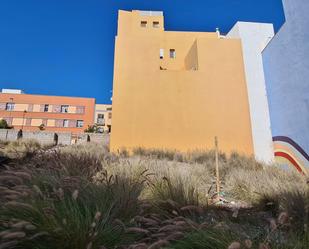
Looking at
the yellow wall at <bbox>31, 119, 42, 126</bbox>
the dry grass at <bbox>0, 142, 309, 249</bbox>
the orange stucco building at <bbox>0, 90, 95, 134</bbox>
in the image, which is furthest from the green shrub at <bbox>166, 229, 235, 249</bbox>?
the yellow wall at <bbox>31, 119, 42, 126</bbox>

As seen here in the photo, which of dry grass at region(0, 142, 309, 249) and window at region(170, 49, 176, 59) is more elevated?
window at region(170, 49, 176, 59)

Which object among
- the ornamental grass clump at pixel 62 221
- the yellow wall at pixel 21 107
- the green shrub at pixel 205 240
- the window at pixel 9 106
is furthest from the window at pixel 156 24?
the window at pixel 9 106

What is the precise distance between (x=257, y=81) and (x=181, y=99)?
11.1 ft

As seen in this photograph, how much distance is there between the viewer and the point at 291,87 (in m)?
8.11

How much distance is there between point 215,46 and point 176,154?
548 centimetres

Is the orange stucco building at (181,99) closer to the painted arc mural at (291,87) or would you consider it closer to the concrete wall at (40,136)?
the painted arc mural at (291,87)

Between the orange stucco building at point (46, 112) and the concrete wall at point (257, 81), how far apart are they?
135ft

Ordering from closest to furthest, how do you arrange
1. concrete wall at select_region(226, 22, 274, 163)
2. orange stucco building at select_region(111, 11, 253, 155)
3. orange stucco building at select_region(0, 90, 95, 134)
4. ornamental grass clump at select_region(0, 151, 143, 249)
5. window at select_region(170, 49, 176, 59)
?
ornamental grass clump at select_region(0, 151, 143, 249), concrete wall at select_region(226, 22, 274, 163), orange stucco building at select_region(111, 11, 253, 155), window at select_region(170, 49, 176, 59), orange stucco building at select_region(0, 90, 95, 134)

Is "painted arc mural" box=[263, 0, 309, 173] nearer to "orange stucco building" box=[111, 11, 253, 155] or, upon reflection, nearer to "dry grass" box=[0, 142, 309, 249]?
"orange stucco building" box=[111, 11, 253, 155]

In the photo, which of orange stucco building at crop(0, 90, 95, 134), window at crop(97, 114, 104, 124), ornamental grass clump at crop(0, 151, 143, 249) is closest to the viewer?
ornamental grass clump at crop(0, 151, 143, 249)

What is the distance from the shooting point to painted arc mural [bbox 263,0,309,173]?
7.43 m

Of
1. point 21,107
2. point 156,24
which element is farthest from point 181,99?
point 21,107

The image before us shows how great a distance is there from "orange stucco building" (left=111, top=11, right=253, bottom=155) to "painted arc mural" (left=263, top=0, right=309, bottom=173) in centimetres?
172

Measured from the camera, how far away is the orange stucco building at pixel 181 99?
35.4ft
